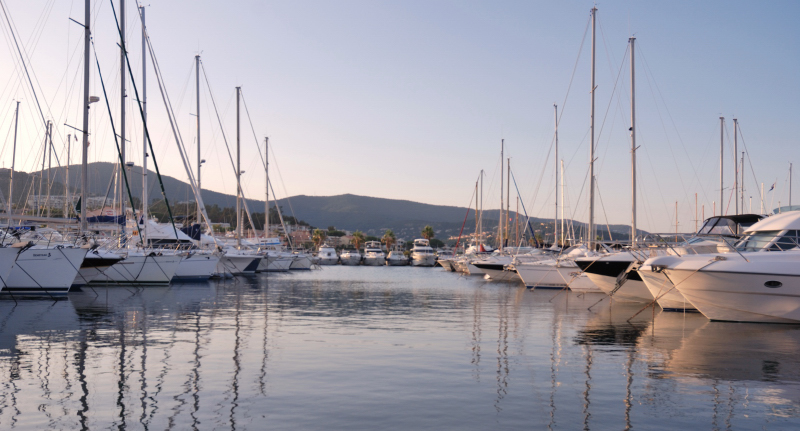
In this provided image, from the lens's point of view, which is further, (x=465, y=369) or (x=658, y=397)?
(x=465, y=369)

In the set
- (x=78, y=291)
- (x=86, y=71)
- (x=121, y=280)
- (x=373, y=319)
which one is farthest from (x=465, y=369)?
(x=121, y=280)

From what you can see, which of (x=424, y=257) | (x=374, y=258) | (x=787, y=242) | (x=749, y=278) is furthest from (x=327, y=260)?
(x=749, y=278)

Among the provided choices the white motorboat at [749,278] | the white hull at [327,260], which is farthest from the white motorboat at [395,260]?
the white motorboat at [749,278]

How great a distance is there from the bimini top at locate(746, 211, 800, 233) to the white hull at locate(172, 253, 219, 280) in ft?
103

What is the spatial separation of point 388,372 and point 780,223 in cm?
1533

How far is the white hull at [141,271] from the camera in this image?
1368 inches

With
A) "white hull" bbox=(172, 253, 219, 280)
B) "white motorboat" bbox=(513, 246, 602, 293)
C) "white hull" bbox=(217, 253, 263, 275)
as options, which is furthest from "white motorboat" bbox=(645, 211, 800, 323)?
"white hull" bbox=(217, 253, 263, 275)

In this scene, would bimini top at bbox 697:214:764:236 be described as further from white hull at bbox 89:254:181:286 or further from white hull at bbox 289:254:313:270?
white hull at bbox 289:254:313:270

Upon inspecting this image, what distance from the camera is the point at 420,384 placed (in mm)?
10125

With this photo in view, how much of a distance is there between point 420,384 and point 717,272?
1191 cm

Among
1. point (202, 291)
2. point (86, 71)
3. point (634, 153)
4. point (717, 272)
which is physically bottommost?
point (202, 291)

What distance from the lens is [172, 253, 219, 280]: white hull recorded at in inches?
1593

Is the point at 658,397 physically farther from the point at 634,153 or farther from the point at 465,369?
the point at 634,153

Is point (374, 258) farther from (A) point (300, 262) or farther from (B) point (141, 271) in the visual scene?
(B) point (141, 271)
